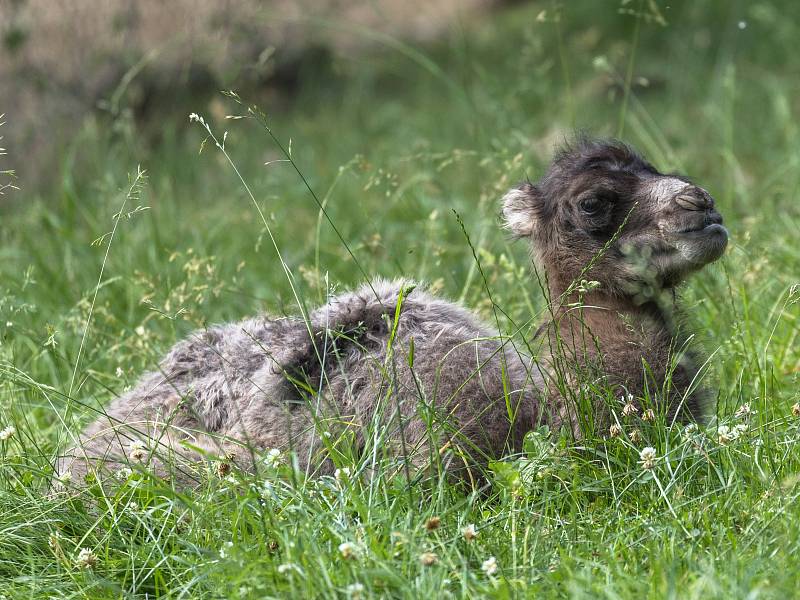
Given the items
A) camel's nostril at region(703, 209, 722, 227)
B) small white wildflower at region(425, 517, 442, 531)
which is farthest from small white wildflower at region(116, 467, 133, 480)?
camel's nostril at region(703, 209, 722, 227)

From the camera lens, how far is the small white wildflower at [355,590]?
8.68 ft

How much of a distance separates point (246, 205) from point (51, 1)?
2465 mm

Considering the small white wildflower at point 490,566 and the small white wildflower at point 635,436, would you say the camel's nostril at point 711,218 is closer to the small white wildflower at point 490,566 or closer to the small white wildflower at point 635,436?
the small white wildflower at point 635,436

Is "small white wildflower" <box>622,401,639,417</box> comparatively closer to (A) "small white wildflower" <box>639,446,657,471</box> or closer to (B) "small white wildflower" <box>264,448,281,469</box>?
(A) "small white wildflower" <box>639,446,657,471</box>

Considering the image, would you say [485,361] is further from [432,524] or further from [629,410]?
[432,524]

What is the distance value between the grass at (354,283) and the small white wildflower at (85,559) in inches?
0.7

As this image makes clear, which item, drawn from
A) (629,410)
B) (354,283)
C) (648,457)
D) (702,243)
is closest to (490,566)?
(648,457)

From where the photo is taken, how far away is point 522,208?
161 inches

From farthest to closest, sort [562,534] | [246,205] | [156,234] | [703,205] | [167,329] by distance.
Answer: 1. [246,205]
2. [156,234]
3. [167,329]
4. [703,205]
5. [562,534]

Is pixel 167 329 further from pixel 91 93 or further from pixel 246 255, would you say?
pixel 91 93

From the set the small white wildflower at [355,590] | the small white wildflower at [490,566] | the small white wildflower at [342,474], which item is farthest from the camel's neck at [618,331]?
the small white wildflower at [355,590]

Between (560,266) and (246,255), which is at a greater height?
(560,266)

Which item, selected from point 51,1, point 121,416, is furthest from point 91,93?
point 121,416

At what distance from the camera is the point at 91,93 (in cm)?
876
